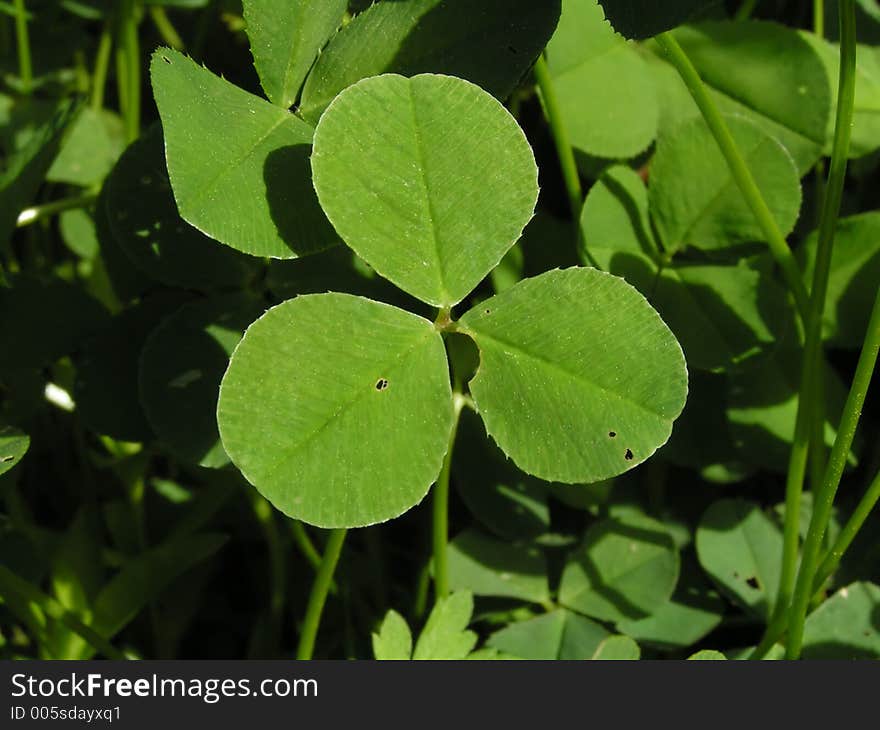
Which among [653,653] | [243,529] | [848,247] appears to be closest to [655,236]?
[848,247]

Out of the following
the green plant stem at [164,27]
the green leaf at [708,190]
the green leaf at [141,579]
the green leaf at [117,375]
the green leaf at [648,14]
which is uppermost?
the green leaf at [648,14]

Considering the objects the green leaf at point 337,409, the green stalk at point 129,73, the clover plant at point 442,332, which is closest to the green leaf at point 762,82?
the clover plant at point 442,332

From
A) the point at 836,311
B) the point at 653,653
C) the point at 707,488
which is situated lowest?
the point at 653,653

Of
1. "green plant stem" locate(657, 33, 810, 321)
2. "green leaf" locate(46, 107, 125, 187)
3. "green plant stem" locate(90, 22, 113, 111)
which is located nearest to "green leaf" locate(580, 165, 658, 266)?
"green plant stem" locate(657, 33, 810, 321)

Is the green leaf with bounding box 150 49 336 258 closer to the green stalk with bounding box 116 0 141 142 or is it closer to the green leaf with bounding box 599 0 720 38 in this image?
the green leaf with bounding box 599 0 720 38

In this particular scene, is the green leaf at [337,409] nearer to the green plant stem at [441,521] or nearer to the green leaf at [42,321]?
the green plant stem at [441,521]

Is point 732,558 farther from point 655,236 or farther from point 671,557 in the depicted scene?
point 655,236
